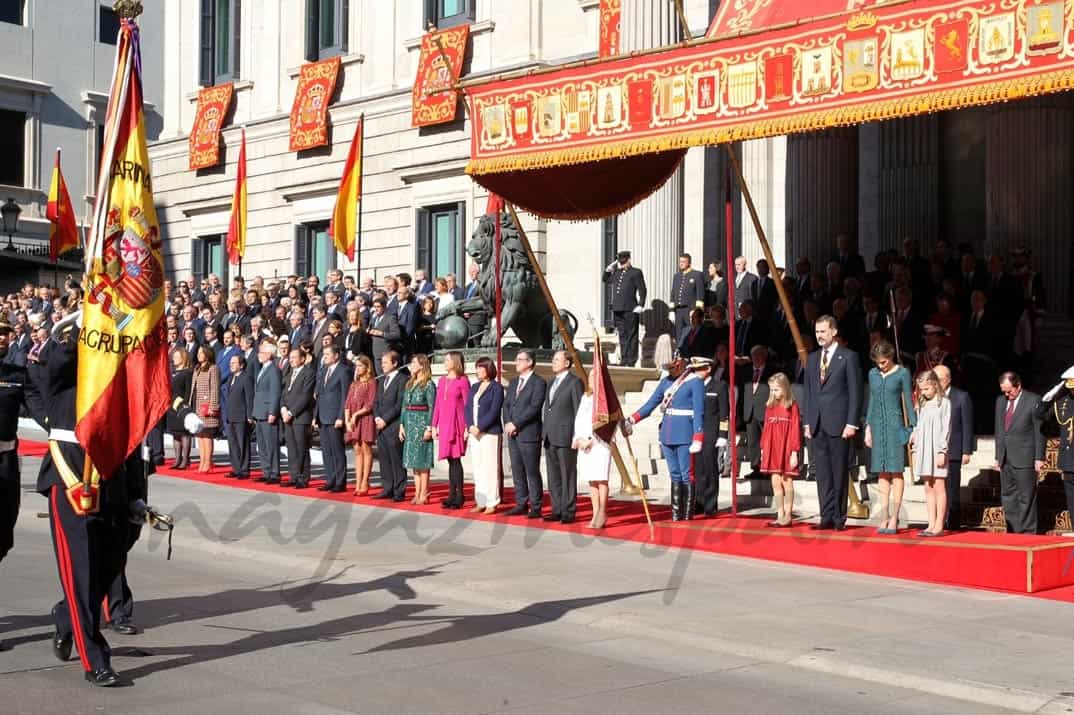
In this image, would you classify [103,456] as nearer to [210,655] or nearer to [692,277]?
[210,655]

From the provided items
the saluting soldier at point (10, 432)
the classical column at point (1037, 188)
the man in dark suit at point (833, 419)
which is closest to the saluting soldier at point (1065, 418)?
the man in dark suit at point (833, 419)

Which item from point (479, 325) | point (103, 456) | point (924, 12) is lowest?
point (103, 456)

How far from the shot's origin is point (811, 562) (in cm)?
1338

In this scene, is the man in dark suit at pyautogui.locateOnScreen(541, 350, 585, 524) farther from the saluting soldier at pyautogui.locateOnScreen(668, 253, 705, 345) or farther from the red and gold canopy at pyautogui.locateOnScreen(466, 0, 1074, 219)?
the saluting soldier at pyautogui.locateOnScreen(668, 253, 705, 345)

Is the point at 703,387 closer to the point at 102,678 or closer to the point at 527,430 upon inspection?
the point at 527,430

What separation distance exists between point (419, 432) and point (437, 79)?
46.8 ft

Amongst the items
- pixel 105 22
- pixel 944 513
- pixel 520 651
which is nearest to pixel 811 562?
pixel 944 513

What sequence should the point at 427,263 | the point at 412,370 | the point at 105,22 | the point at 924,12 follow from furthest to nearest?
the point at 105,22 → the point at 427,263 → the point at 412,370 → the point at 924,12

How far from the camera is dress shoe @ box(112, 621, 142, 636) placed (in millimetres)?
9688

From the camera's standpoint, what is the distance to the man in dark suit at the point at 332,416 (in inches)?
768

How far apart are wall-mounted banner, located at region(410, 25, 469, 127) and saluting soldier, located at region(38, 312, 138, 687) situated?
72.0 feet

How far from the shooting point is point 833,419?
1478 cm

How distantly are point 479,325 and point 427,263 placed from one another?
9441 mm

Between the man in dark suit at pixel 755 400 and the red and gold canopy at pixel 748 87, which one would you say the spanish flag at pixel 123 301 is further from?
the man in dark suit at pixel 755 400
